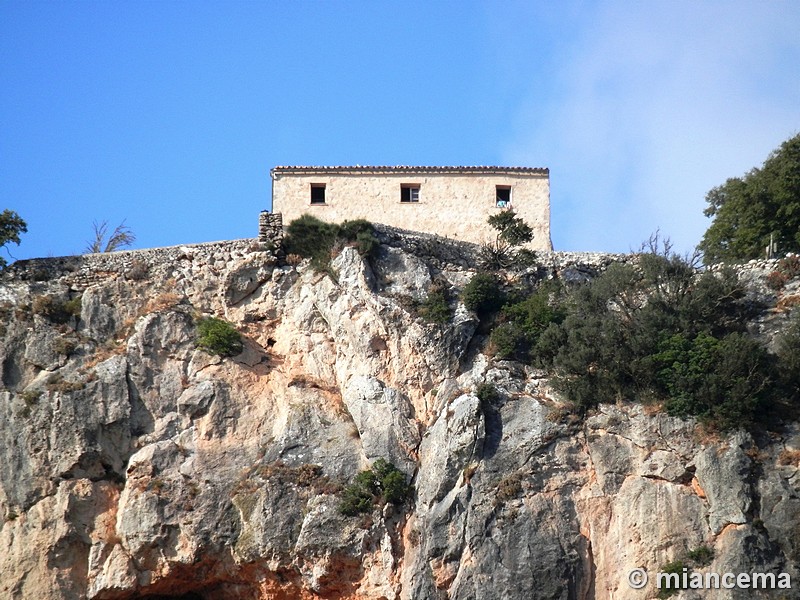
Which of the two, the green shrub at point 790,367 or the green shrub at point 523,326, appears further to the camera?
the green shrub at point 523,326

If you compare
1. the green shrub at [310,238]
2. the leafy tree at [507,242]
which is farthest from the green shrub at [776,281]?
the green shrub at [310,238]

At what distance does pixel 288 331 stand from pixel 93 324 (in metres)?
4.64

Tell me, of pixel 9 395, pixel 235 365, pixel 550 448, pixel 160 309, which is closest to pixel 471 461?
pixel 550 448

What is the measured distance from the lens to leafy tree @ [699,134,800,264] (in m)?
35.2

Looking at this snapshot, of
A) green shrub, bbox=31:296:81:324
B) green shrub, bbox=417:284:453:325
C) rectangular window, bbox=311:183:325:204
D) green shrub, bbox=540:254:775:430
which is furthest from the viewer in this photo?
rectangular window, bbox=311:183:325:204

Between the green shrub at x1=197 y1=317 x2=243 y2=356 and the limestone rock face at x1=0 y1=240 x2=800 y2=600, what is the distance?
23 centimetres

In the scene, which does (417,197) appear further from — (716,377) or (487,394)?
(716,377)

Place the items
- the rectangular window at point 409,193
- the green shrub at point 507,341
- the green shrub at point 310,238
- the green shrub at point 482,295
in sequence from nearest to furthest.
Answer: the green shrub at point 507,341, the green shrub at point 482,295, the green shrub at point 310,238, the rectangular window at point 409,193

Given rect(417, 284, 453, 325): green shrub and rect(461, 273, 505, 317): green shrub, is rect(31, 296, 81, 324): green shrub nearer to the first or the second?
rect(417, 284, 453, 325): green shrub

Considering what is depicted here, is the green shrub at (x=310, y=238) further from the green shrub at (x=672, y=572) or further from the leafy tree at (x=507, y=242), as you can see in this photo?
the green shrub at (x=672, y=572)

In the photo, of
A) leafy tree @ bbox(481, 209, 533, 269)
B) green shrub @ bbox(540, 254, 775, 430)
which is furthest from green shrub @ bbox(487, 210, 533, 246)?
green shrub @ bbox(540, 254, 775, 430)

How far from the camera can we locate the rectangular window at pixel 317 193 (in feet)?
114

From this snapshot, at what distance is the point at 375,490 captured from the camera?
90.9 feet

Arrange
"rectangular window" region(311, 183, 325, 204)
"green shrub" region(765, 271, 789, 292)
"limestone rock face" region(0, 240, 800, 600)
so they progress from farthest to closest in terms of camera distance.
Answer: "rectangular window" region(311, 183, 325, 204) < "green shrub" region(765, 271, 789, 292) < "limestone rock face" region(0, 240, 800, 600)
